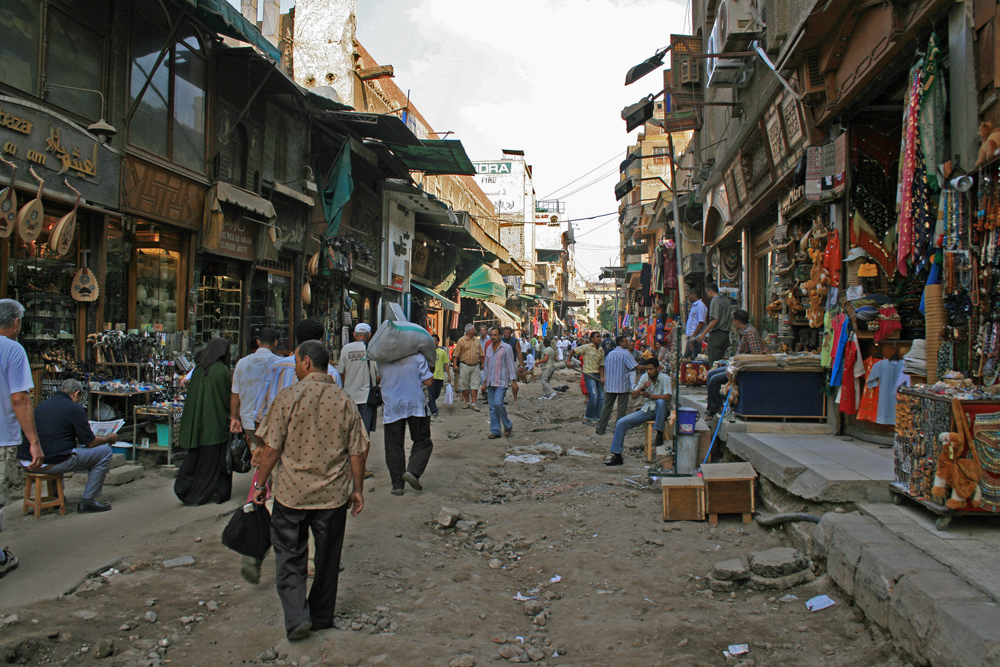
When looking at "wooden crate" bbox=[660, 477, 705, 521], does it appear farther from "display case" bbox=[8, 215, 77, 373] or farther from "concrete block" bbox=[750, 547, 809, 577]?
"display case" bbox=[8, 215, 77, 373]

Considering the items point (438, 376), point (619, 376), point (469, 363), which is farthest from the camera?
point (469, 363)

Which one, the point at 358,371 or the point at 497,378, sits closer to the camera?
the point at 358,371

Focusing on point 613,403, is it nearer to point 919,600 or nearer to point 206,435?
point 206,435

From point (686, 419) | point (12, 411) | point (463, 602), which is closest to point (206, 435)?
point (12, 411)

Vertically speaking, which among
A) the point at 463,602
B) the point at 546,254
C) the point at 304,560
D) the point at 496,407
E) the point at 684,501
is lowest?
the point at 463,602

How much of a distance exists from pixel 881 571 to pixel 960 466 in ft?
2.93

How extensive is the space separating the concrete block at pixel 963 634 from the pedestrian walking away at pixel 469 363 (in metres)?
11.4

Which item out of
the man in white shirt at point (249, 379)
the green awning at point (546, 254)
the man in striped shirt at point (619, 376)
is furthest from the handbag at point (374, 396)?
the green awning at point (546, 254)

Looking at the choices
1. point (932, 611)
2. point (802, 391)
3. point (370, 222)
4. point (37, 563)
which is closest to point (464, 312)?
point (370, 222)

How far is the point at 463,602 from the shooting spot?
4.20m

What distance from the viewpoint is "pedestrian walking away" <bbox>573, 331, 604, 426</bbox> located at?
12273mm

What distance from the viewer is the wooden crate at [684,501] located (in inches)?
221

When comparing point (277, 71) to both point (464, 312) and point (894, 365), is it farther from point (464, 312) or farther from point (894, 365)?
point (464, 312)

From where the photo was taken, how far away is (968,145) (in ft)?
14.8
